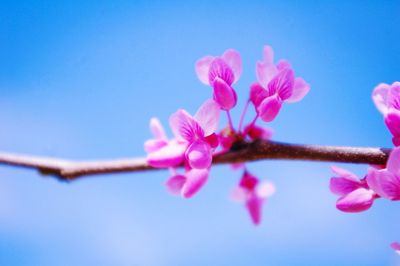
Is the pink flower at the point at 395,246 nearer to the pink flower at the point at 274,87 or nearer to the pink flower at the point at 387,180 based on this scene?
the pink flower at the point at 387,180

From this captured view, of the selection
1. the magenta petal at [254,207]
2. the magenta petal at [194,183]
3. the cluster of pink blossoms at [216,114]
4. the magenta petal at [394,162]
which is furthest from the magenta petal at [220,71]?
the magenta petal at [254,207]

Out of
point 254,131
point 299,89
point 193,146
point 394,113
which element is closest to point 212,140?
point 193,146

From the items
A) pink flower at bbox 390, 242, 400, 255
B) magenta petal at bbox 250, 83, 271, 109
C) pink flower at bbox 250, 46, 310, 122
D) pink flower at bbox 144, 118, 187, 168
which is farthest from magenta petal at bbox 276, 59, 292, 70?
pink flower at bbox 390, 242, 400, 255

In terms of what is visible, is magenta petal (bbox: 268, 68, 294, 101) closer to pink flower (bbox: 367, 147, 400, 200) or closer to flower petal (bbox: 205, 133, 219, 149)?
flower petal (bbox: 205, 133, 219, 149)

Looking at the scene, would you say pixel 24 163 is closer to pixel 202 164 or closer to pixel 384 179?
pixel 202 164

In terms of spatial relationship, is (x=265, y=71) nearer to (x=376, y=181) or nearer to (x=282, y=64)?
(x=282, y=64)

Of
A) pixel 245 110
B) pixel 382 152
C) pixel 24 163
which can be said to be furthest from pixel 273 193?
pixel 24 163

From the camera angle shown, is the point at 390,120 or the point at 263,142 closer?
the point at 390,120
